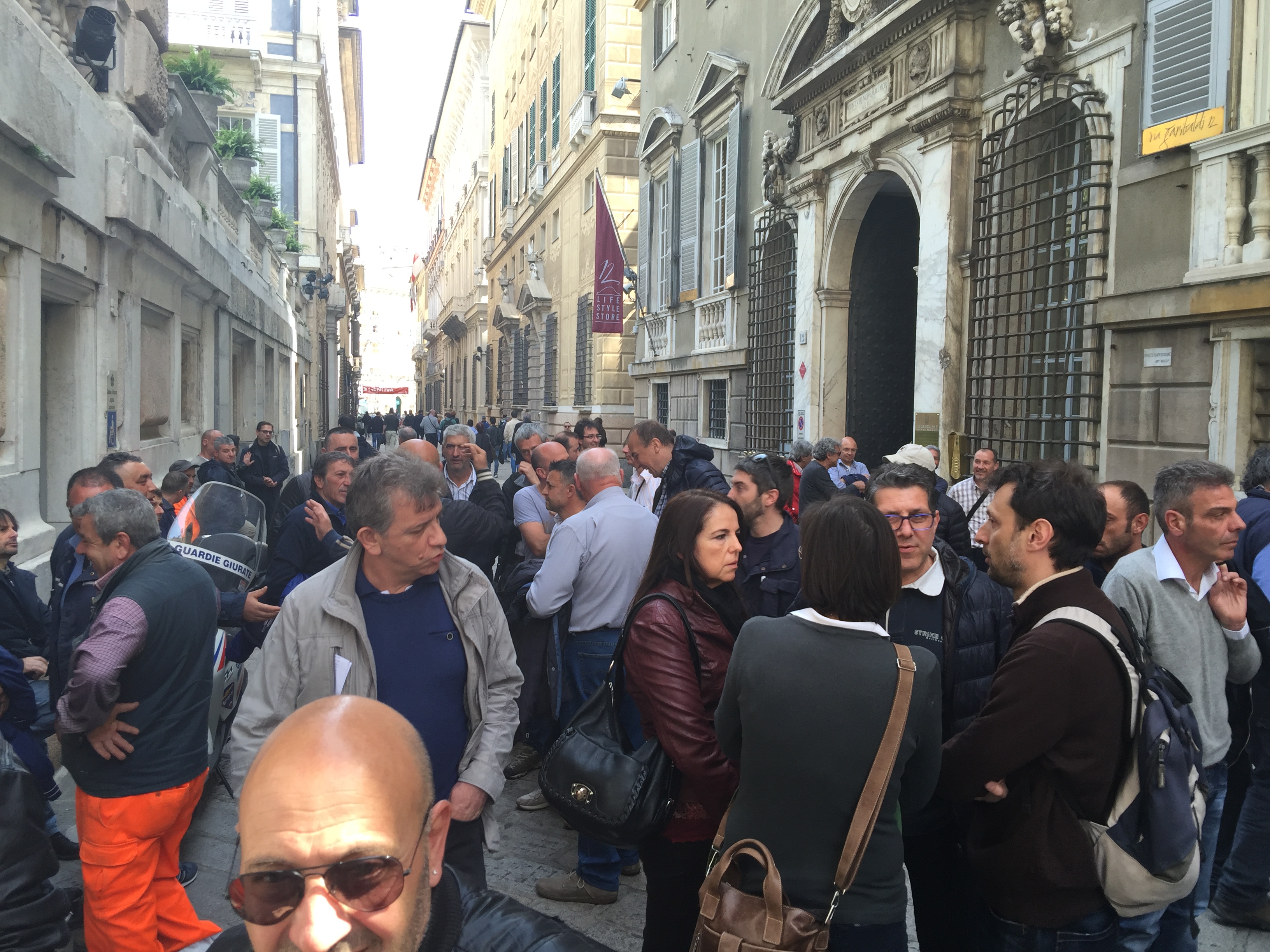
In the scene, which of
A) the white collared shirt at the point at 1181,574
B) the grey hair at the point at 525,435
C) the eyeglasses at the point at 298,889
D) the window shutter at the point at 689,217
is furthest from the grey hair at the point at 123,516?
the window shutter at the point at 689,217

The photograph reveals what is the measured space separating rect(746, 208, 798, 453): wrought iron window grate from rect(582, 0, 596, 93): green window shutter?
1208 centimetres

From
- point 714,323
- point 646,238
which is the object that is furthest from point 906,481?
point 646,238

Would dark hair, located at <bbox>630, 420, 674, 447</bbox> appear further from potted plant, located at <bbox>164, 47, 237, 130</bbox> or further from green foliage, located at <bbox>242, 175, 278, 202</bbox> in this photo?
green foliage, located at <bbox>242, 175, 278, 202</bbox>

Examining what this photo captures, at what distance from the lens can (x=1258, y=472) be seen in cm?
414

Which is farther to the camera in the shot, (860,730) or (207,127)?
(207,127)

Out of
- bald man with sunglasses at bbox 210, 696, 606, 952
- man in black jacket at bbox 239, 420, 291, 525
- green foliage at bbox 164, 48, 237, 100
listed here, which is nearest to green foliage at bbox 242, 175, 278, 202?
green foliage at bbox 164, 48, 237, 100

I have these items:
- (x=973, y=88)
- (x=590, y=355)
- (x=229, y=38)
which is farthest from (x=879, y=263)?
(x=229, y=38)

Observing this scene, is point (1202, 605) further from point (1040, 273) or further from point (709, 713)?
point (1040, 273)

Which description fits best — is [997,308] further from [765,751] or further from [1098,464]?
[765,751]

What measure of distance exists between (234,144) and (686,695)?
14.9 m

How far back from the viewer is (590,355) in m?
24.2

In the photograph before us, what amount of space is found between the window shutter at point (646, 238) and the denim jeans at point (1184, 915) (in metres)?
16.2

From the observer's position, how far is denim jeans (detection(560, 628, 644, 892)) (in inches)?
154

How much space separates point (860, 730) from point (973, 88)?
Result: 852 cm
